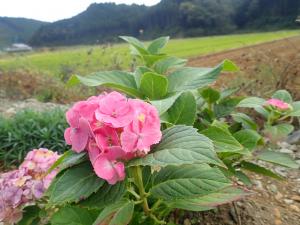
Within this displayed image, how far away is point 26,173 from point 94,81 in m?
0.53

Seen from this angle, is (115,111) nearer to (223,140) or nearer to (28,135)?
(223,140)

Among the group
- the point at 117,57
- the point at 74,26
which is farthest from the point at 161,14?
the point at 117,57

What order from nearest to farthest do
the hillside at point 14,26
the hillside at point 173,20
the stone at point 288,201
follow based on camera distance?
the stone at point 288,201 → the hillside at point 173,20 → the hillside at point 14,26

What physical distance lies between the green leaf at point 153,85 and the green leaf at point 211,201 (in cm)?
39

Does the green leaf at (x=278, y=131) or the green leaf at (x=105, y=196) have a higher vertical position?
the green leaf at (x=105, y=196)

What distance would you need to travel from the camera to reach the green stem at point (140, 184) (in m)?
1.37

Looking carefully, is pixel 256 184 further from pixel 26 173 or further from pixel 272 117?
pixel 26 173

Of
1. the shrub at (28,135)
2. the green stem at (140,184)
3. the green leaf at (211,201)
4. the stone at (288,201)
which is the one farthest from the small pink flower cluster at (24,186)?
the shrub at (28,135)

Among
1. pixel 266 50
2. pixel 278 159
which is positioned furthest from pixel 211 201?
pixel 266 50

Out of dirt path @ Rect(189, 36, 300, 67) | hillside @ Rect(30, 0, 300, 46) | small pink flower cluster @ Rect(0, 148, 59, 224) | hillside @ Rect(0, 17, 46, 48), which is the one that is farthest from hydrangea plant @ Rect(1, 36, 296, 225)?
hillside @ Rect(0, 17, 46, 48)

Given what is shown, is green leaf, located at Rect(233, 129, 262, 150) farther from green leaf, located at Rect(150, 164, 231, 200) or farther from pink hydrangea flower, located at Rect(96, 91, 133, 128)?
pink hydrangea flower, located at Rect(96, 91, 133, 128)

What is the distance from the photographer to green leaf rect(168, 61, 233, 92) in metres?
1.63

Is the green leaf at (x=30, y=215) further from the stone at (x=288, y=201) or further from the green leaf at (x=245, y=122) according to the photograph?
the stone at (x=288, y=201)

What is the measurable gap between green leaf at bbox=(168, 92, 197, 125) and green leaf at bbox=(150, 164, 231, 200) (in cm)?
23
